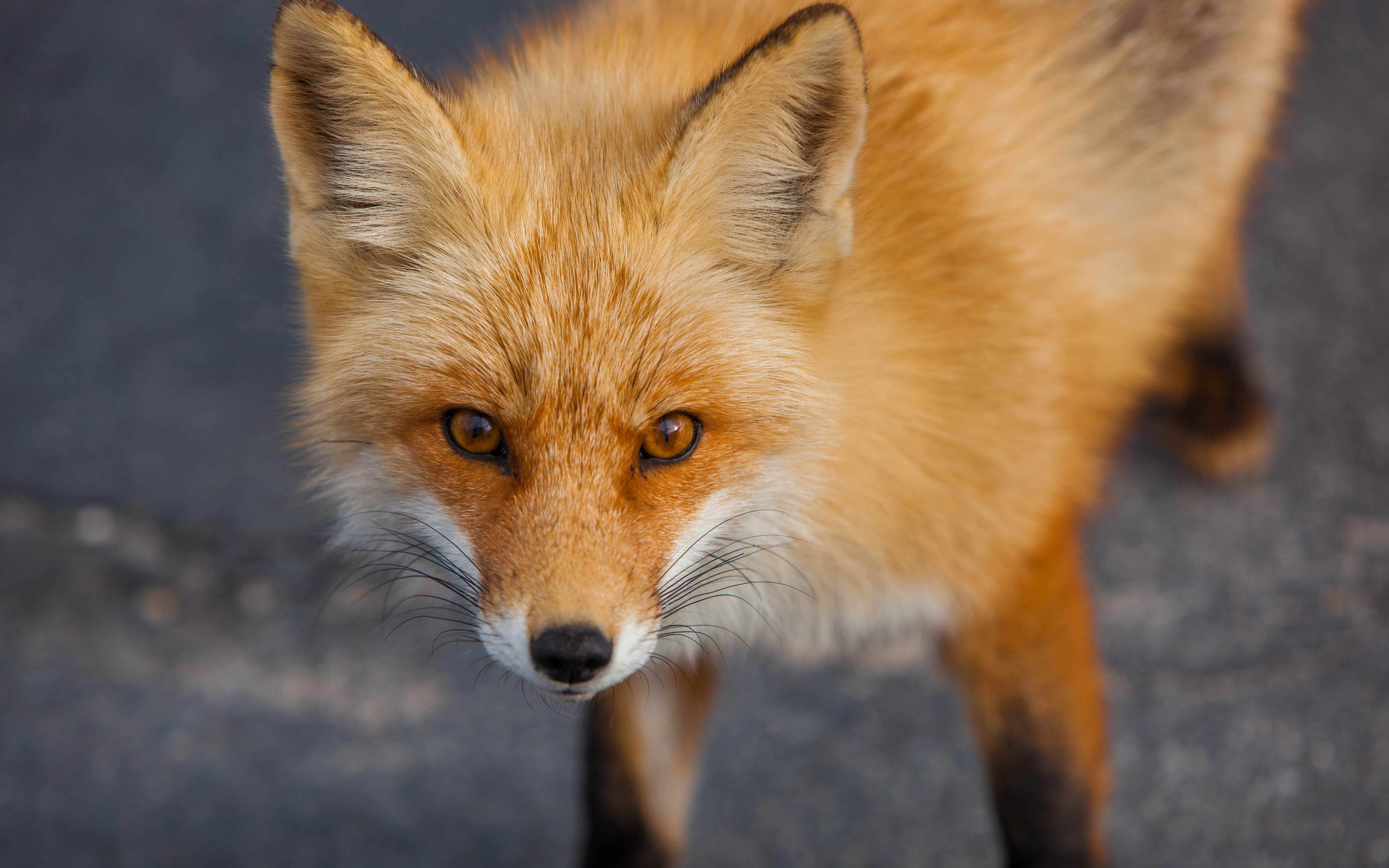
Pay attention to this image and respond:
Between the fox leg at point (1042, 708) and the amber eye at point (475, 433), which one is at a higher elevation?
the amber eye at point (475, 433)

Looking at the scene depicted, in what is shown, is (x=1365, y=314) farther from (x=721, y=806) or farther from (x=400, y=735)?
(x=400, y=735)

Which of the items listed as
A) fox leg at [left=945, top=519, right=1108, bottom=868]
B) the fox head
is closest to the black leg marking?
fox leg at [left=945, top=519, right=1108, bottom=868]

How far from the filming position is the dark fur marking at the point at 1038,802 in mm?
1722

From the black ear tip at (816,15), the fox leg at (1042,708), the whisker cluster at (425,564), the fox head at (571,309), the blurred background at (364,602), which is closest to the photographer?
the black ear tip at (816,15)

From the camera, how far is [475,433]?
1.32 m

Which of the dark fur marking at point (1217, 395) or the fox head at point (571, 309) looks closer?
the fox head at point (571, 309)

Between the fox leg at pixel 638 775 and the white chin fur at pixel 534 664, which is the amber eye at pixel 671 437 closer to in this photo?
the white chin fur at pixel 534 664

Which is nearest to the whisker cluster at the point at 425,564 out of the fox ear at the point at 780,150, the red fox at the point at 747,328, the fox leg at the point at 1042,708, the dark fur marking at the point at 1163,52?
the red fox at the point at 747,328

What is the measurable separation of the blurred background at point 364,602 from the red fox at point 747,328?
0.50 m

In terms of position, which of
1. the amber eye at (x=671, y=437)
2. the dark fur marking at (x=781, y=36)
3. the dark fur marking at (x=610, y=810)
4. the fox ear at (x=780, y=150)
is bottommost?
the dark fur marking at (x=610, y=810)

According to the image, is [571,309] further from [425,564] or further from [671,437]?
[425,564]

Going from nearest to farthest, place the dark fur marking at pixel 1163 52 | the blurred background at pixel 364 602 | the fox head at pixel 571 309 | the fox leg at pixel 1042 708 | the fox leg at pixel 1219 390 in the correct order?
the fox head at pixel 571 309
the fox leg at pixel 1042 708
the dark fur marking at pixel 1163 52
the blurred background at pixel 364 602
the fox leg at pixel 1219 390

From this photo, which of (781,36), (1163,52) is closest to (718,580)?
(781,36)

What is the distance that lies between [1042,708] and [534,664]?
0.94m
